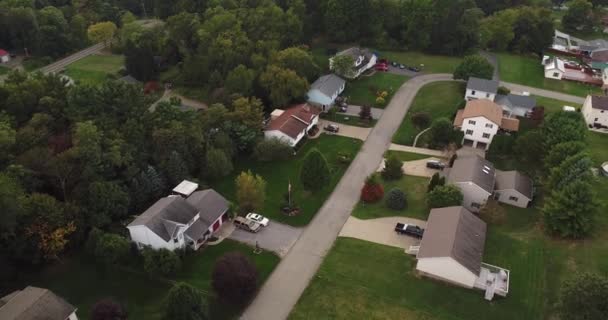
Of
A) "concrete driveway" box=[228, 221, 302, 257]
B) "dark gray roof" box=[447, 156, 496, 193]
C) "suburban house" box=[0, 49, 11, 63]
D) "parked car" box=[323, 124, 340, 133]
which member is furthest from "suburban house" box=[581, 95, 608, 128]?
"suburban house" box=[0, 49, 11, 63]

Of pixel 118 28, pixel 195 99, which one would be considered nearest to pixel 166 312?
pixel 195 99

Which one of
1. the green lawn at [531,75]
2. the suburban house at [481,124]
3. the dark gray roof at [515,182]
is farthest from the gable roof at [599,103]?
the dark gray roof at [515,182]

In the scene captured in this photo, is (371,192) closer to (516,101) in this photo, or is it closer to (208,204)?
(208,204)

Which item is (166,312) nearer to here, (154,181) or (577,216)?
(154,181)

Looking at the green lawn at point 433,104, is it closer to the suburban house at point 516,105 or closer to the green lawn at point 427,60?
the suburban house at point 516,105

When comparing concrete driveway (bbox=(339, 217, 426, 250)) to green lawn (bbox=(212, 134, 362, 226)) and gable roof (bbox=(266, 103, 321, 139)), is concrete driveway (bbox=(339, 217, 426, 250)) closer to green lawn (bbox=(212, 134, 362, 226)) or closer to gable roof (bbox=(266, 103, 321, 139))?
green lawn (bbox=(212, 134, 362, 226))

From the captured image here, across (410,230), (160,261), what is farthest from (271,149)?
(160,261)

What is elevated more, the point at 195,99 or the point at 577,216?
the point at 577,216
